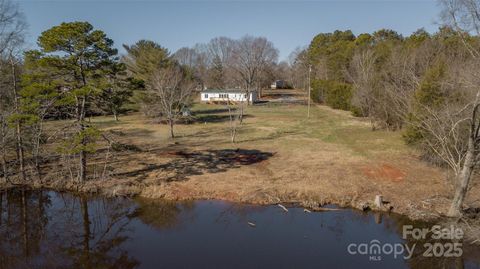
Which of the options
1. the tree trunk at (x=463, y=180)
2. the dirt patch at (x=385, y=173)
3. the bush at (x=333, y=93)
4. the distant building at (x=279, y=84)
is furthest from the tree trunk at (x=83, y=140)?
the distant building at (x=279, y=84)

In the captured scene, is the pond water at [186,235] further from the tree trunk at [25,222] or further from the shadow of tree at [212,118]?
the shadow of tree at [212,118]

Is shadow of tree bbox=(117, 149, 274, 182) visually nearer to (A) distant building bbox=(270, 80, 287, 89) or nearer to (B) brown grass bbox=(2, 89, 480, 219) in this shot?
(B) brown grass bbox=(2, 89, 480, 219)

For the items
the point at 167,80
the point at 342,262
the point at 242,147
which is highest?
the point at 167,80

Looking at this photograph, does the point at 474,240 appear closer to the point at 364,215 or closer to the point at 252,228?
the point at 364,215

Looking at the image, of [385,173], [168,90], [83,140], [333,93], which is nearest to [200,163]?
[83,140]

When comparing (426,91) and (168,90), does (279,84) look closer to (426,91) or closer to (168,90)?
(168,90)

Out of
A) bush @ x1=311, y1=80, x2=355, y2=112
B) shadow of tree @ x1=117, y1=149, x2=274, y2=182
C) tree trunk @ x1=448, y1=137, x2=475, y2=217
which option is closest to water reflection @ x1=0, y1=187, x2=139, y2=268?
shadow of tree @ x1=117, y1=149, x2=274, y2=182

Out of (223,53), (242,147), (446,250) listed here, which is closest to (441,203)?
(446,250)
